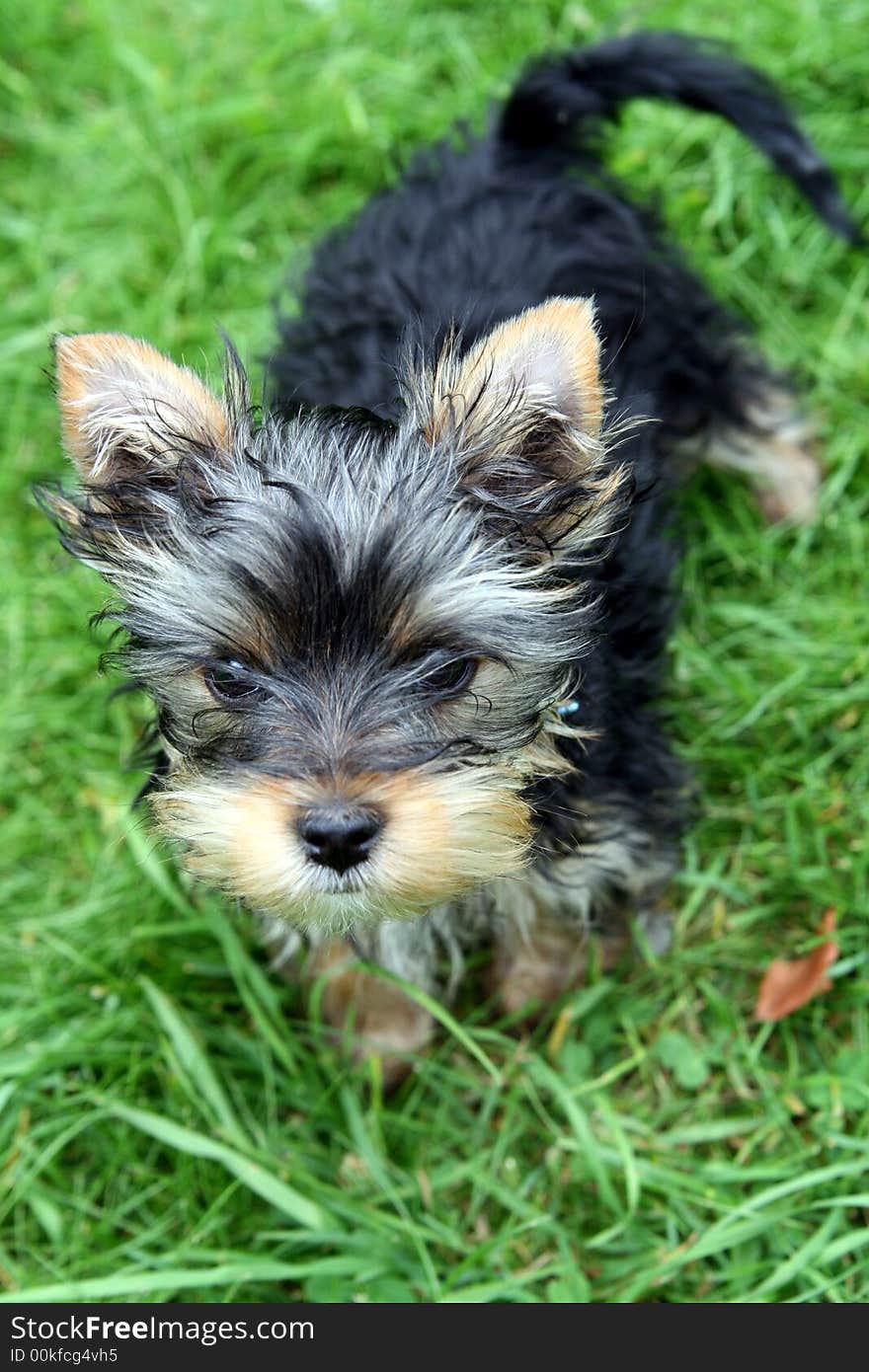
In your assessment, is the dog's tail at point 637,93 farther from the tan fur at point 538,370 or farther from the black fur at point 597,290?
the tan fur at point 538,370

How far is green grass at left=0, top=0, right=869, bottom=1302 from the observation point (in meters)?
3.34

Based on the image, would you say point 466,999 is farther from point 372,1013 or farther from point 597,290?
point 597,290

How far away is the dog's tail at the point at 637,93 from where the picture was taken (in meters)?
3.80

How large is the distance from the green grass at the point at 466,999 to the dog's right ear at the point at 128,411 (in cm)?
64

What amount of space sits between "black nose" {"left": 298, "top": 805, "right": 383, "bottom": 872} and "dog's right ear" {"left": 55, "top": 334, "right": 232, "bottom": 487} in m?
0.76

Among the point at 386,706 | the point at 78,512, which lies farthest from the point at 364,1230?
the point at 78,512

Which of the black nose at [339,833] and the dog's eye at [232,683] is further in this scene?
the dog's eye at [232,683]

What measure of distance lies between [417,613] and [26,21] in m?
4.35

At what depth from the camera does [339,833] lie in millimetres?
2320

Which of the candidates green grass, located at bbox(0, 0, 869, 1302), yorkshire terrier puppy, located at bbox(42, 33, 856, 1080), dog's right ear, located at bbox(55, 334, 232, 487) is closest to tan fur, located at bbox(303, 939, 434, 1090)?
green grass, located at bbox(0, 0, 869, 1302)

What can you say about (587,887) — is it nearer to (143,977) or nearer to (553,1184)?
(553,1184)

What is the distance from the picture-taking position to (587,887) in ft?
10.5

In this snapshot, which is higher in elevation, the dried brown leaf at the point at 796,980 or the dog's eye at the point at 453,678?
the dog's eye at the point at 453,678

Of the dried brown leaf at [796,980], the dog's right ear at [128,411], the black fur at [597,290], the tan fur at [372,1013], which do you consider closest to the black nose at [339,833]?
the black fur at [597,290]
